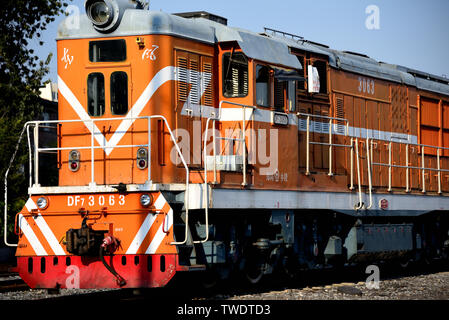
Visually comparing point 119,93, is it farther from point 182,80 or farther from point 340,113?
point 340,113

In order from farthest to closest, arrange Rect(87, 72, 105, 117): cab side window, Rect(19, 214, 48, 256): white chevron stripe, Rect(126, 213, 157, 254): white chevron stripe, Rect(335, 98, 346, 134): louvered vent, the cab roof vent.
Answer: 1. Rect(335, 98, 346, 134): louvered vent
2. the cab roof vent
3. Rect(87, 72, 105, 117): cab side window
4. Rect(19, 214, 48, 256): white chevron stripe
5. Rect(126, 213, 157, 254): white chevron stripe

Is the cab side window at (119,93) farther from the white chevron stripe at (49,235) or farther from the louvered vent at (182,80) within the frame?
the white chevron stripe at (49,235)

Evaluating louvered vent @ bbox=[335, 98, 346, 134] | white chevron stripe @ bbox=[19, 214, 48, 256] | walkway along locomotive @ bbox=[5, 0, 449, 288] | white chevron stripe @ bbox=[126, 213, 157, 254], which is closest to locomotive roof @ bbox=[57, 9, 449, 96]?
walkway along locomotive @ bbox=[5, 0, 449, 288]

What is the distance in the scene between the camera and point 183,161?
10023 millimetres

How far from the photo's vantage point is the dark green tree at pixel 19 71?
21688 mm

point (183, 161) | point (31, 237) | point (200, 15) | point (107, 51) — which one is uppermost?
point (200, 15)

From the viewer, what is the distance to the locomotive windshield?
1111cm

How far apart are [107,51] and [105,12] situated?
590 millimetres

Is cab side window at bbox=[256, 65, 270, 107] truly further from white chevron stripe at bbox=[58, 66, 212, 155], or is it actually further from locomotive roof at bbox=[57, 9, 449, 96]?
white chevron stripe at bbox=[58, 66, 212, 155]

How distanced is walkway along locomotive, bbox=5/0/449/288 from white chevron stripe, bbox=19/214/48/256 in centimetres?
2

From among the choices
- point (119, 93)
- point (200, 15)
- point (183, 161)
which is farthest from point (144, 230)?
point (200, 15)

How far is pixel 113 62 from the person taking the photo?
36.6ft

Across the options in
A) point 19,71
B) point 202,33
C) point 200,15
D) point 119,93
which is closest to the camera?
point 119,93

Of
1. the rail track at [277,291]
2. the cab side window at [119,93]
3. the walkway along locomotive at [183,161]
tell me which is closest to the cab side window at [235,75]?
the walkway along locomotive at [183,161]
